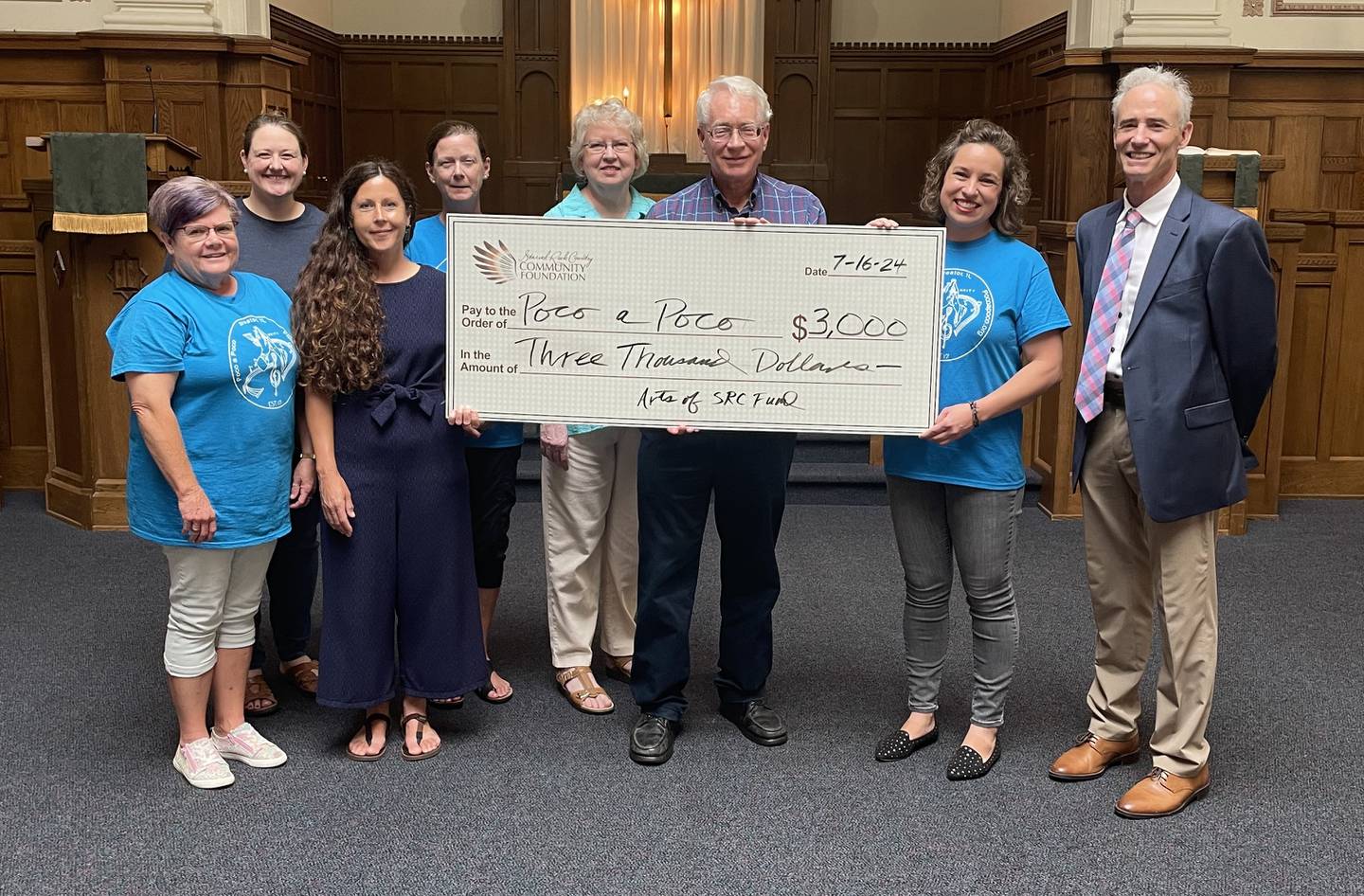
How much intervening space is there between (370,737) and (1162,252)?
2.10 m

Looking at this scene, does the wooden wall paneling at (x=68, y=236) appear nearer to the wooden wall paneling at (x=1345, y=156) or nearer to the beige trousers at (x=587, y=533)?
the beige trousers at (x=587, y=533)

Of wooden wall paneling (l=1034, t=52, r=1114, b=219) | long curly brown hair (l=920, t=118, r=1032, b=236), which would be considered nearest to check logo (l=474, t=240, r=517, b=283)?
long curly brown hair (l=920, t=118, r=1032, b=236)

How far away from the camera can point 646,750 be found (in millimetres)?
2998

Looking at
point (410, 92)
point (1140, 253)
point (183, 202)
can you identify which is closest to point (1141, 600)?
point (1140, 253)

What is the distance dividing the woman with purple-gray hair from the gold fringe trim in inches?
77.4

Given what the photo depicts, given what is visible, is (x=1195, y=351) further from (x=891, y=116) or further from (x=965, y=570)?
(x=891, y=116)

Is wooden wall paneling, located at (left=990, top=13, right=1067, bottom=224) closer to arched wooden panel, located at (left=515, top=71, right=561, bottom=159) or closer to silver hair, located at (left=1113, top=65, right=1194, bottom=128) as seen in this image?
arched wooden panel, located at (left=515, top=71, right=561, bottom=159)

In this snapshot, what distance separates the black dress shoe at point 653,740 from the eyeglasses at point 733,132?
4.52ft

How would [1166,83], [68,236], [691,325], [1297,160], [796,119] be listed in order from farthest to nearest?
[796,119]
[1297,160]
[68,236]
[691,325]
[1166,83]

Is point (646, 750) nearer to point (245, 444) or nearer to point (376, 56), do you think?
point (245, 444)

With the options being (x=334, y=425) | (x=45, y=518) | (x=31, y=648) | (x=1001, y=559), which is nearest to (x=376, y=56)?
(x=45, y=518)

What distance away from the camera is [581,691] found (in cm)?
334

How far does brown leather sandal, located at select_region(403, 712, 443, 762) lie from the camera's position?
3.00 meters

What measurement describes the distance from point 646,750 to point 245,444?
116cm
